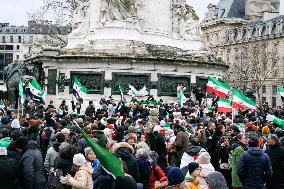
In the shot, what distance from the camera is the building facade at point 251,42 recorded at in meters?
72.6

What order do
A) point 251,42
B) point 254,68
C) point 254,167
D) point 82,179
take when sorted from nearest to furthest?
1. point 82,179
2. point 254,167
3. point 254,68
4. point 251,42

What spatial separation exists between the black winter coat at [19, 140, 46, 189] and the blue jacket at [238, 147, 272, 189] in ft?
11.2

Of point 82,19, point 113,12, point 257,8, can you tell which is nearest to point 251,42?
point 257,8

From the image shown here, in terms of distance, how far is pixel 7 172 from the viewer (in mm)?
8453

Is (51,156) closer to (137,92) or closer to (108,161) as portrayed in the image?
(108,161)

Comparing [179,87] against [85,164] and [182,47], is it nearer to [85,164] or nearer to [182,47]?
[182,47]

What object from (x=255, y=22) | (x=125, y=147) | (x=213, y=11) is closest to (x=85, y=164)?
(x=125, y=147)

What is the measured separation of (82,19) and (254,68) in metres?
43.1

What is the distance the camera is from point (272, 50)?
7700cm

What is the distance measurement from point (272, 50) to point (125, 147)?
7106 cm

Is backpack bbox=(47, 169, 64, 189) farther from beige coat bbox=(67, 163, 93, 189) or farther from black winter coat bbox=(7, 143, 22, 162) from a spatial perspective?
black winter coat bbox=(7, 143, 22, 162)

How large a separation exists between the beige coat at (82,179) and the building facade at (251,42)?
5977 cm

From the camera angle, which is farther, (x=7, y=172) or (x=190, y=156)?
(x=190, y=156)

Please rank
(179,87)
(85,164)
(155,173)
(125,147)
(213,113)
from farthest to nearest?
(179,87), (213,113), (155,173), (125,147), (85,164)
